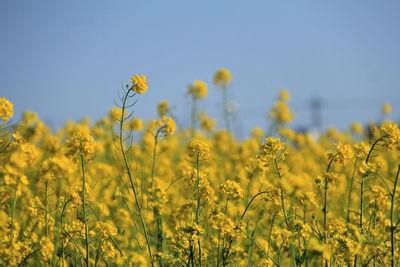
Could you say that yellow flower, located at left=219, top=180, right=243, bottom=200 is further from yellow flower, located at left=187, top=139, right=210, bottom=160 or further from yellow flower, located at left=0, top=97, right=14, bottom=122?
yellow flower, located at left=0, top=97, right=14, bottom=122

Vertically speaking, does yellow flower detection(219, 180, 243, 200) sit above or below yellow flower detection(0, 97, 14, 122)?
below

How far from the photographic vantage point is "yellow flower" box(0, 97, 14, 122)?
9.98ft

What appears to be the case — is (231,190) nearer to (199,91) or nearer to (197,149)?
(197,149)

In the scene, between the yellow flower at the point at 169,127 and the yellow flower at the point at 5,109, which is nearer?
the yellow flower at the point at 5,109

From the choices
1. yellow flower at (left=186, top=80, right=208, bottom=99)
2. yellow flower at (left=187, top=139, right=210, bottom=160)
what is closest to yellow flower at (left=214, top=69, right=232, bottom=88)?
yellow flower at (left=186, top=80, right=208, bottom=99)

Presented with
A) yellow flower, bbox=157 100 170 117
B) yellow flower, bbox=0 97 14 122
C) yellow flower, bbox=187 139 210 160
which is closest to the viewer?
yellow flower, bbox=187 139 210 160

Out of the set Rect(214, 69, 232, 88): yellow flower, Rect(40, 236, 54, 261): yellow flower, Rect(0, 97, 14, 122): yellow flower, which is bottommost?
Rect(40, 236, 54, 261): yellow flower

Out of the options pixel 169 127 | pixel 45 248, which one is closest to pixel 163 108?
pixel 169 127

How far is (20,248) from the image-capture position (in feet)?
8.85

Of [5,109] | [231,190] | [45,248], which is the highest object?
[5,109]

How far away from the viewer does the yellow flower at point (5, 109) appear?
9.98 feet

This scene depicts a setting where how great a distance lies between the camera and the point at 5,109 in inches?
120

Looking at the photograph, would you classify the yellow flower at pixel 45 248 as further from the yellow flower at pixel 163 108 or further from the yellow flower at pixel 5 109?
the yellow flower at pixel 163 108

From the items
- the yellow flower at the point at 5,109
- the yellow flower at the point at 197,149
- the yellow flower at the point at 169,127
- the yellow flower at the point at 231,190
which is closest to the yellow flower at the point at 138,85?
the yellow flower at the point at 197,149
